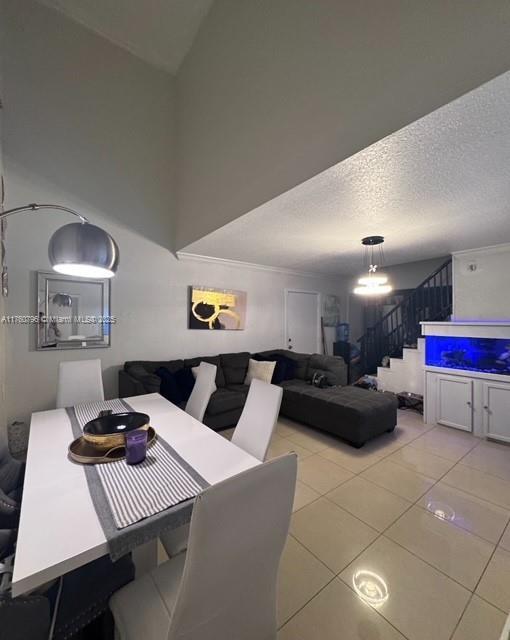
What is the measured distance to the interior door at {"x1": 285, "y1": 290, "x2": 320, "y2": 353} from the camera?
5.46 meters

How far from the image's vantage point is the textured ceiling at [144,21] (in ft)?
10.1

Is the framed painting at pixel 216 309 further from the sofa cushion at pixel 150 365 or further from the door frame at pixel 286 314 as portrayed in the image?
the door frame at pixel 286 314

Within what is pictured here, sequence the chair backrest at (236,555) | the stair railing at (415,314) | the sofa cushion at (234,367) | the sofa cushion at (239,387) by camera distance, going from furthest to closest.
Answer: the stair railing at (415,314), the sofa cushion at (234,367), the sofa cushion at (239,387), the chair backrest at (236,555)

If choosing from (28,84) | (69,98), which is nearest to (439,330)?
(69,98)

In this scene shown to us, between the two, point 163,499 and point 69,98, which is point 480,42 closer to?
point 163,499

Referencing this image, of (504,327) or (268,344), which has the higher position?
(504,327)

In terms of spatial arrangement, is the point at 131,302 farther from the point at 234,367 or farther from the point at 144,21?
the point at 144,21

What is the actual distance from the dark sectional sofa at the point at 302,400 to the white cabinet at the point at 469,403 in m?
0.77

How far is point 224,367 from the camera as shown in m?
4.15

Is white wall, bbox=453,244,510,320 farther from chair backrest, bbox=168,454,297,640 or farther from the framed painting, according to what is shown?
chair backrest, bbox=168,454,297,640

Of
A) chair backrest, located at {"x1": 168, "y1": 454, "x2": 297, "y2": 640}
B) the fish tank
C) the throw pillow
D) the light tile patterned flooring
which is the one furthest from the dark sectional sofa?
chair backrest, located at {"x1": 168, "y1": 454, "x2": 297, "y2": 640}

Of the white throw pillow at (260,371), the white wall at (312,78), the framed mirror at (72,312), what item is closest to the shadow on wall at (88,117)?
the white wall at (312,78)

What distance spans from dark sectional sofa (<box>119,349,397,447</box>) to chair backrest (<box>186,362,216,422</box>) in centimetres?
83

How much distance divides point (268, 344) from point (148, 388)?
8.68 ft
